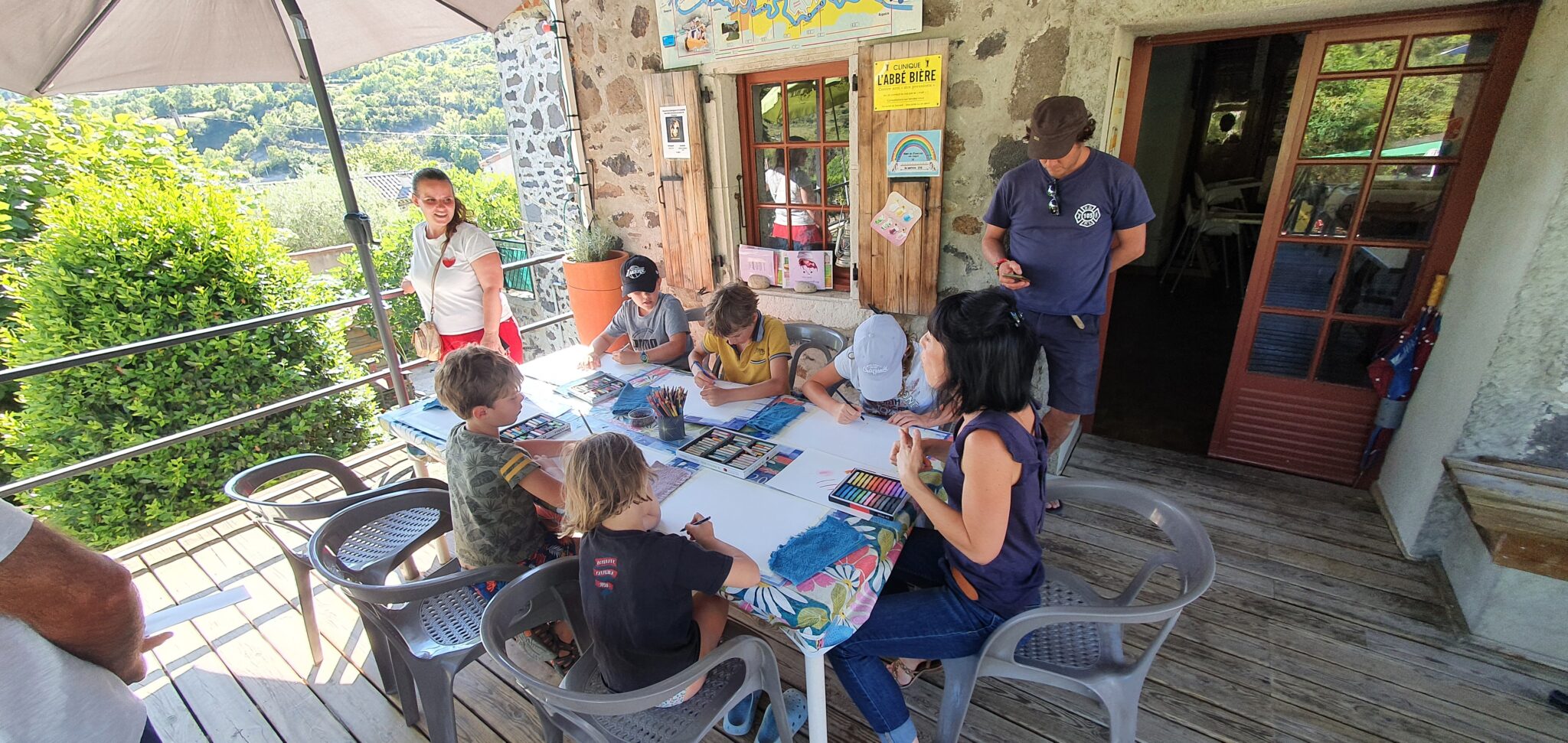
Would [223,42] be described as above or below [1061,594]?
above

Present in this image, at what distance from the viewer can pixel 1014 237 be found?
278 centimetres

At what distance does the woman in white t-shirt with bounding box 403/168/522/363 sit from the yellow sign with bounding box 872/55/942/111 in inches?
80.5

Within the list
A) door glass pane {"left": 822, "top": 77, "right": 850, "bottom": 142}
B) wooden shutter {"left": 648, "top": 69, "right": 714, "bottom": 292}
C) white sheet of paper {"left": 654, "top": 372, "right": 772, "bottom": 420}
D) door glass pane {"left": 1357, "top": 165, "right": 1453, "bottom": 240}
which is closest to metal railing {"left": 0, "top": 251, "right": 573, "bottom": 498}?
white sheet of paper {"left": 654, "top": 372, "right": 772, "bottom": 420}

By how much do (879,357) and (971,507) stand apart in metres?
0.77

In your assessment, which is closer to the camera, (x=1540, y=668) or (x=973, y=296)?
(x=973, y=296)

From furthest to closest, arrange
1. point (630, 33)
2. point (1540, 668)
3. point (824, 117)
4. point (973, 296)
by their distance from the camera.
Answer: point (630, 33) < point (824, 117) < point (1540, 668) < point (973, 296)

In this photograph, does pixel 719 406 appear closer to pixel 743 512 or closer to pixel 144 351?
pixel 743 512

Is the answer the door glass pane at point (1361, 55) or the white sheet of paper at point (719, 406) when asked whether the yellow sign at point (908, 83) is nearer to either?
the door glass pane at point (1361, 55)

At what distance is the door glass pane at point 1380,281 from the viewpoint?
2654 mm

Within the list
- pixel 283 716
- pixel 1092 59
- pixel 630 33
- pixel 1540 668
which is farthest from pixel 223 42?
pixel 1540 668

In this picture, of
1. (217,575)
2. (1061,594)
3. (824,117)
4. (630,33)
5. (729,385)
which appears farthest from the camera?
(630,33)

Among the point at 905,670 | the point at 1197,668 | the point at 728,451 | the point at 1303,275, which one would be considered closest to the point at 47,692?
the point at 728,451

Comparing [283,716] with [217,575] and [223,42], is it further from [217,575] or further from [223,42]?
[223,42]

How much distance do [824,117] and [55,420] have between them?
16.5ft
